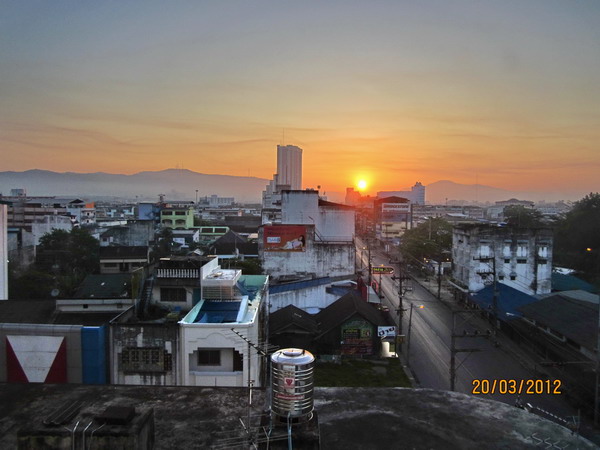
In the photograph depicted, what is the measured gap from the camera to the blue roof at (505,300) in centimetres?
2959

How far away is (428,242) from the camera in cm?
5691

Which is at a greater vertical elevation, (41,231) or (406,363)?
(41,231)

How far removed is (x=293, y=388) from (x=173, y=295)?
15833mm

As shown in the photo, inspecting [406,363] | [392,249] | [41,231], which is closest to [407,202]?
[392,249]

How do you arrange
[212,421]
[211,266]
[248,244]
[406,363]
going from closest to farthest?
[212,421] < [211,266] < [406,363] < [248,244]

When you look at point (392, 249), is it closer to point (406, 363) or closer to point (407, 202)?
point (407, 202)

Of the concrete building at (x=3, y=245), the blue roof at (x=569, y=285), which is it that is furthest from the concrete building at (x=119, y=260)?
the blue roof at (x=569, y=285)

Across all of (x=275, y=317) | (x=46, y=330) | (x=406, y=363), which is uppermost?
(x=46, y=330)

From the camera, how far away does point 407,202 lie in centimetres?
10238

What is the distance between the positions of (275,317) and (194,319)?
444 inches

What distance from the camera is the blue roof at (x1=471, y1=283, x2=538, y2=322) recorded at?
29.6m

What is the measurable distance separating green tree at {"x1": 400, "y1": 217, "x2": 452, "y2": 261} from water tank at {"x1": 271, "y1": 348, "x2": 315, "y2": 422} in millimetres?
50131
